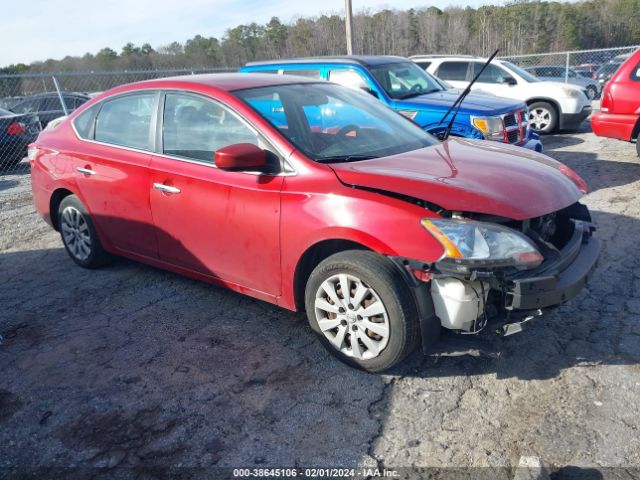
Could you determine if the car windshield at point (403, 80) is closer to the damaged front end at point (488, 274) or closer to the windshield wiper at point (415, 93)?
the windshield wiper at point (415, 93)

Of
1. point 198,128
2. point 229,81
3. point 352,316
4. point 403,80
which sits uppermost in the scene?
point 229,81

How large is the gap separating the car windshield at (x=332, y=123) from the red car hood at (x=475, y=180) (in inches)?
8.7

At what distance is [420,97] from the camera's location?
7.21m

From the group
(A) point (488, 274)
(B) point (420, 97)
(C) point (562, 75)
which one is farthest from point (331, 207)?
(C) point (562, 75)

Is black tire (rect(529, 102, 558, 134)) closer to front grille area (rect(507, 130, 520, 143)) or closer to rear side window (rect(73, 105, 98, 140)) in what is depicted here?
front grille area (rect(507, 130, 520, 143))

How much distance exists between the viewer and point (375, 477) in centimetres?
235

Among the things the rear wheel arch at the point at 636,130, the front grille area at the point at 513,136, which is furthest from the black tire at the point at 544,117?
the front grille area at the point at 513,136

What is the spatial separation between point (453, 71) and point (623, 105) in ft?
15.4

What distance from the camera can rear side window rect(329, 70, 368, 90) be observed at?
7.43m

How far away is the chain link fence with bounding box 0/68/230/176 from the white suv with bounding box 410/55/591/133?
712 centimetres

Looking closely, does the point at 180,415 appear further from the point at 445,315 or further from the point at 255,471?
the point at 445,315

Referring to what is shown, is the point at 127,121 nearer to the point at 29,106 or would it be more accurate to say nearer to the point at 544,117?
the point at 544,117

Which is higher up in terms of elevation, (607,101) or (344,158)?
(344,158)

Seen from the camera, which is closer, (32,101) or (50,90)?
(50,90)
